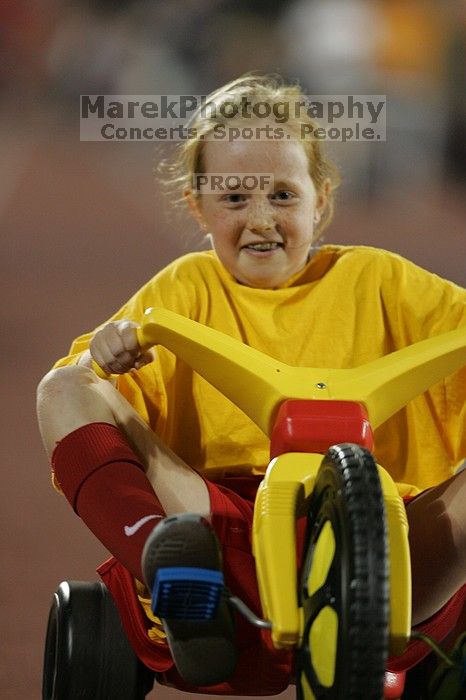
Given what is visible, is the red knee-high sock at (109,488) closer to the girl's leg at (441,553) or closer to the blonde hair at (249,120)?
the girl's leg at (441,553)

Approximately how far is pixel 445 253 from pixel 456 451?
6.65 ft

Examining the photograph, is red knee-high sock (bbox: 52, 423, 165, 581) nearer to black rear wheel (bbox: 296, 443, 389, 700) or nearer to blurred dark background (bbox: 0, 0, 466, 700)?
black rear wheel (bbox: 296, 443, 389, 700)

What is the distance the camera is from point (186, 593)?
2.79ft

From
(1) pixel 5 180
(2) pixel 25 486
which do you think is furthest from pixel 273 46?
(2) pixel 25 486

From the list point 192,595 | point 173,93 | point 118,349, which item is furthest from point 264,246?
point 173,93

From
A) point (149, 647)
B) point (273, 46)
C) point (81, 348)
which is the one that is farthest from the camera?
point (273, 46)

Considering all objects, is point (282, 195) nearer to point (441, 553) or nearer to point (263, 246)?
point (263, 246)

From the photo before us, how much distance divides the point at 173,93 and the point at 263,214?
3.11 m

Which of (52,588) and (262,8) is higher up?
(262,8)

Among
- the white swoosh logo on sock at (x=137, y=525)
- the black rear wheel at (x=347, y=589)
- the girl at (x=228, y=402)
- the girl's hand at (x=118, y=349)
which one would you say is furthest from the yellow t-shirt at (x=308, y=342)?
the black rear wheel at (x=347, y=589)

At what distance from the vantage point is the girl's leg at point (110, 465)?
3.30 feet

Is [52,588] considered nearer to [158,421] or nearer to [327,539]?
[158,421]

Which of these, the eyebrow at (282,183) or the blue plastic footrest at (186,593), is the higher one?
the eyebrow at (282,183)

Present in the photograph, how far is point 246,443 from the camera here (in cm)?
123
